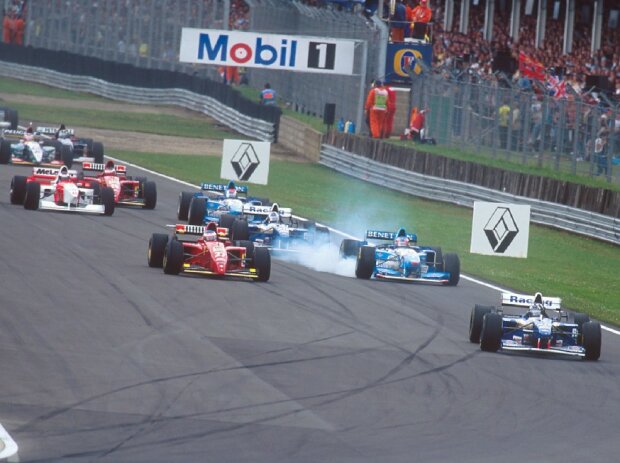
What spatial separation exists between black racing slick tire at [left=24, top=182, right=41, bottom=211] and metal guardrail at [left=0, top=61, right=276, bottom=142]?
1950 cm

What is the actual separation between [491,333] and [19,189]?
12.0 m

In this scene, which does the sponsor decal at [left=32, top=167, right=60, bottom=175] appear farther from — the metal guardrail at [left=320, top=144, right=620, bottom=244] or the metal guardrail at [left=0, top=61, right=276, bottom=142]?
the metal guardrail at [left=0, top=61, right=276, bottom=142]

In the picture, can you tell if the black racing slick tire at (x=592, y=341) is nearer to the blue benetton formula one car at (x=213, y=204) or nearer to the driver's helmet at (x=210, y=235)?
the driver's helmet at (x=210, y=235)

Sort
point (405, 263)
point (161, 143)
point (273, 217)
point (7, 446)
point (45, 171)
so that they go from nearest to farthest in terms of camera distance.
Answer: point (7, 446)
point (405, 263)
point (273, 217)
point (45, 171)
point (161, 143)

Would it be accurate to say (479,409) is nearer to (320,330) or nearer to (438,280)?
(320,330)

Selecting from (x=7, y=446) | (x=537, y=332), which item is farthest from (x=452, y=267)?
(x=7, y=446)

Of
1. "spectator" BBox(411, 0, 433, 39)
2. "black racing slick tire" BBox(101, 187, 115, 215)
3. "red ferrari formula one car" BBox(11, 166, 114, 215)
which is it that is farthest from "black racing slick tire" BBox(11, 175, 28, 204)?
"spectator" BBox(411, 0, 433, 39)

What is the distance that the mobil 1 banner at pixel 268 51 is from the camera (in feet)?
136

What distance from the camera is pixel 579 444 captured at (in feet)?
36.8

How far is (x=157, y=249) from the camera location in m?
19.3

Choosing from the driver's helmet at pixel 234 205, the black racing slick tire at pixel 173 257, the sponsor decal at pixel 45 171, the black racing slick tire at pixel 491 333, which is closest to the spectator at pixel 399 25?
the sponsor decal at pixel 45 171

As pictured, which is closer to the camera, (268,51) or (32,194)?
(32,194)

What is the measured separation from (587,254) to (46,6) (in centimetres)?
3945

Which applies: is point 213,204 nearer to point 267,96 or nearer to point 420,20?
point 420,20
